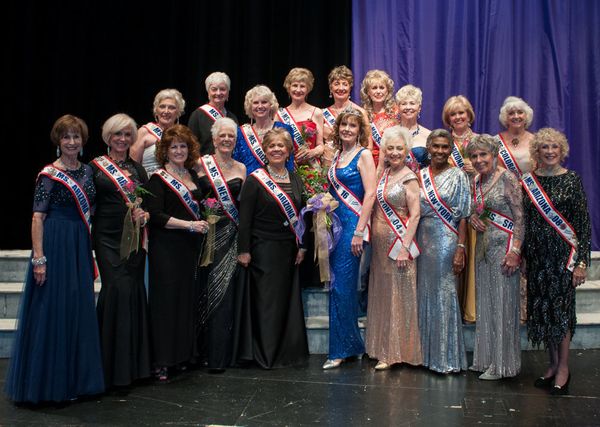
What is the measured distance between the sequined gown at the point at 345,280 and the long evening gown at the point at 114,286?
1163 mm

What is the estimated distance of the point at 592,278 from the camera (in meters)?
5.38

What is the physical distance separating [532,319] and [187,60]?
3.47m

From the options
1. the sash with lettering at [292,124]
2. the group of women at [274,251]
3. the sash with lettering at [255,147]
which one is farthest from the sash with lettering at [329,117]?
the sash with lettering at [255,147]

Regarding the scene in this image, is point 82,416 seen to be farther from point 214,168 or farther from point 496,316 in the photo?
point 496,316

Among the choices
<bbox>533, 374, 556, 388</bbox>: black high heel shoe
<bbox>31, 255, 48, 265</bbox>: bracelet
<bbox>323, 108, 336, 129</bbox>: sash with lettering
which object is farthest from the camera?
<bbox>323, 108, 336, 129</bbox>: sash with lettering

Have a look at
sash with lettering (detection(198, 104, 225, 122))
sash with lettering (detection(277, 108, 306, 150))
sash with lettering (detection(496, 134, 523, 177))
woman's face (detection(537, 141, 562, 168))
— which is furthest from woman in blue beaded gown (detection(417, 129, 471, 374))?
sash with lettering (detection(198, 104, 225, 122))

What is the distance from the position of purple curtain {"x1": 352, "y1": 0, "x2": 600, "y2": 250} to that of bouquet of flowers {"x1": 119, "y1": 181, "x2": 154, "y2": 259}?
109 inches

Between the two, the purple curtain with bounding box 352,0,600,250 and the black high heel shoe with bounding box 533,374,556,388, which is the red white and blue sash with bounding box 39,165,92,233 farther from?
the purple curtain with bounding box 352,0,600,250

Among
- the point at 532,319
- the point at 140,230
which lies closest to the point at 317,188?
the point at 140,230

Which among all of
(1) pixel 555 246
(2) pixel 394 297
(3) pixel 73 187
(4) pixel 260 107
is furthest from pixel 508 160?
(3) pixel 73 187

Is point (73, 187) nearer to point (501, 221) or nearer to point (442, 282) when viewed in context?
point (442, 282)

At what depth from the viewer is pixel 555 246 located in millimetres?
3938

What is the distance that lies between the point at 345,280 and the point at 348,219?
13.9 inches

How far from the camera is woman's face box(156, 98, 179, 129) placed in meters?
4.64
